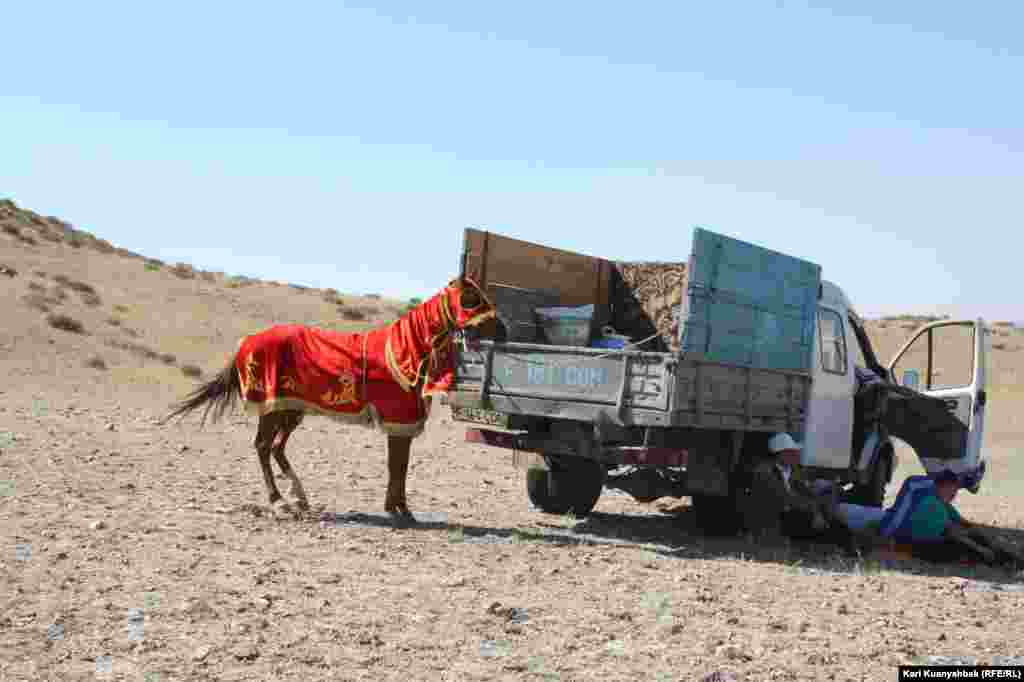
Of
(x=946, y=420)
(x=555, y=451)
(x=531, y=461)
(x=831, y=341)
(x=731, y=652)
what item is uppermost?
(x=831, y=341)

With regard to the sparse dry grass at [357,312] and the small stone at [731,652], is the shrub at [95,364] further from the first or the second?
the small stone at [731,652]

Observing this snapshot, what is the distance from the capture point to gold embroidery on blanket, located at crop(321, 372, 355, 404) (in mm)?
10383

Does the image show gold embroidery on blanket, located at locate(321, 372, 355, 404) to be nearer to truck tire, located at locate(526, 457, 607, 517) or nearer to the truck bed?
the truck bed

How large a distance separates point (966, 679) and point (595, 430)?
4.31 meters

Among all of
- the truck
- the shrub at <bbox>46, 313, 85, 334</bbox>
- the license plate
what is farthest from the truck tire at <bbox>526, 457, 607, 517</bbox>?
the shrub at <bbox>46, 313, 85, 334</bbox>

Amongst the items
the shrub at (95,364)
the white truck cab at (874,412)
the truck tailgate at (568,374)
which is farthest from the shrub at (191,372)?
the white truck cab at (874,412)

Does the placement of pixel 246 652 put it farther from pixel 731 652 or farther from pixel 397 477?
pixel 397 477

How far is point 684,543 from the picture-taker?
34.5 feet

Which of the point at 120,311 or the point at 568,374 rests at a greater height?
the point at 120,311

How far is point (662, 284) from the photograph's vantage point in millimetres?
12070

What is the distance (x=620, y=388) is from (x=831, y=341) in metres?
3.22

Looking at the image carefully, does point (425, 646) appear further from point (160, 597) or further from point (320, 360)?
point (320, 360)

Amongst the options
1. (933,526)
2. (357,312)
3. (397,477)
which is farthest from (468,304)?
(357,312)

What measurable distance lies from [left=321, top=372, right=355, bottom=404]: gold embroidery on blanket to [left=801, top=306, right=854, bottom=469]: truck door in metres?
4.24
